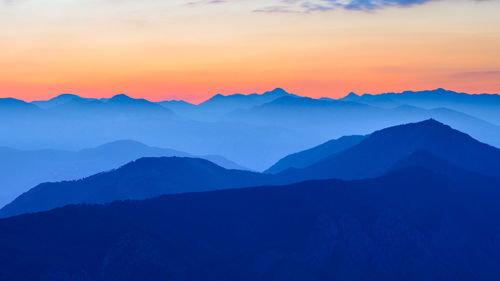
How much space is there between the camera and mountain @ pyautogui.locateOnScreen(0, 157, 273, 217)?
526 ft

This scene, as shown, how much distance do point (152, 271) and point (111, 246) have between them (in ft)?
24.6

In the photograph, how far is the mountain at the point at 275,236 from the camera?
3189 inches

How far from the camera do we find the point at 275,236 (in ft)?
319

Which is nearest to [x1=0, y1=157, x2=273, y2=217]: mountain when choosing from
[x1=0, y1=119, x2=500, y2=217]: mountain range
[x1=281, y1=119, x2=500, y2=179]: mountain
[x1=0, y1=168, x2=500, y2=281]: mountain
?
[x1=0, y1=119, x2=500, y2=217]: mountain range

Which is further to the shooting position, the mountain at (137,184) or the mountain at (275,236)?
the mountain at (137,184)

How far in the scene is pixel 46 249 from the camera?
77875mm

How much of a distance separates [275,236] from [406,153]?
79.1 m

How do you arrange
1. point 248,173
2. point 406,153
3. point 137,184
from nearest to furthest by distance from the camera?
point 406,153 < point 137,184 < point 248,173

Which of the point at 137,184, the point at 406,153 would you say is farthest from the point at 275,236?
the point at 406,153

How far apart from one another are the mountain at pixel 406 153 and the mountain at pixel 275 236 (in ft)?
116

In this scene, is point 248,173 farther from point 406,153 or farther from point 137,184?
point 406,153

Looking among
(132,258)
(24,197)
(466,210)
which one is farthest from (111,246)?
(24,197)

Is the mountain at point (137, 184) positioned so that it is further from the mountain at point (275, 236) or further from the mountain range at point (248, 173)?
the mountain at point (275, 236)

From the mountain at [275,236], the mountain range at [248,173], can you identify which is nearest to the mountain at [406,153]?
the mountain range at [248,173]
